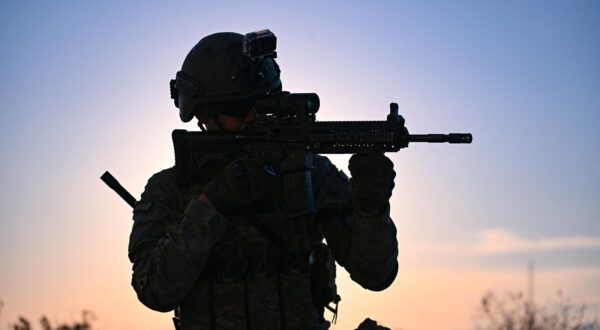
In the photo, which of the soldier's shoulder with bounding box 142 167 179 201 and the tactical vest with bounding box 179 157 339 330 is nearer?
the tactical vest with bounding box 179 157 339 330

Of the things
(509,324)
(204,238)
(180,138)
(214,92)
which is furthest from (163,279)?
(509,324)

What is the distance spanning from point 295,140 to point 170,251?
1197mm

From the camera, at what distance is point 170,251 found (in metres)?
7.20

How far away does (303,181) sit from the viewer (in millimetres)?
7309

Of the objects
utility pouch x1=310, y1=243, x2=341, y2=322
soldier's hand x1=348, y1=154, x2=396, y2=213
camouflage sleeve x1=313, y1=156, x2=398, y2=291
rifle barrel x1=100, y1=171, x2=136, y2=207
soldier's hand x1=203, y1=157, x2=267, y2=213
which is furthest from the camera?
rifle barrel x1=100, y1=171, x2=136, y2=207

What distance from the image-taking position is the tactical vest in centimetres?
760

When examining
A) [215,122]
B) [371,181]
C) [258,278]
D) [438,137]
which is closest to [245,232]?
[258,278]

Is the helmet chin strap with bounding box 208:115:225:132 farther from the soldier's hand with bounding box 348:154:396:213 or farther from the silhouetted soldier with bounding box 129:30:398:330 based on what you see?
the soldier's hand with bounding box 348:154:396:213

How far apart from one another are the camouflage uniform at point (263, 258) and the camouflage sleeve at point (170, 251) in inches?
0.4

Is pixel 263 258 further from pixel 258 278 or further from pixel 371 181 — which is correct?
pixel 371 181

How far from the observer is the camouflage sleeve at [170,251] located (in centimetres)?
717

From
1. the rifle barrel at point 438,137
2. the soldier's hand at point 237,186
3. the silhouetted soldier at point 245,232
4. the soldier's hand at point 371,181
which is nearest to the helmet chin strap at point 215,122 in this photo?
the silhouetted soldier at point 245,232

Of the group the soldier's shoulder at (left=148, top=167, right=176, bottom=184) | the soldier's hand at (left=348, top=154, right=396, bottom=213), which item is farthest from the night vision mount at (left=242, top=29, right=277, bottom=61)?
→ the soldier's hand at (left=348, top=154, right=396, bottom=213)

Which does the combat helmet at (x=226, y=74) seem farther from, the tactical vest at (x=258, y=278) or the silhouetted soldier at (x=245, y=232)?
the tactical vest at (x=258, y=278)
